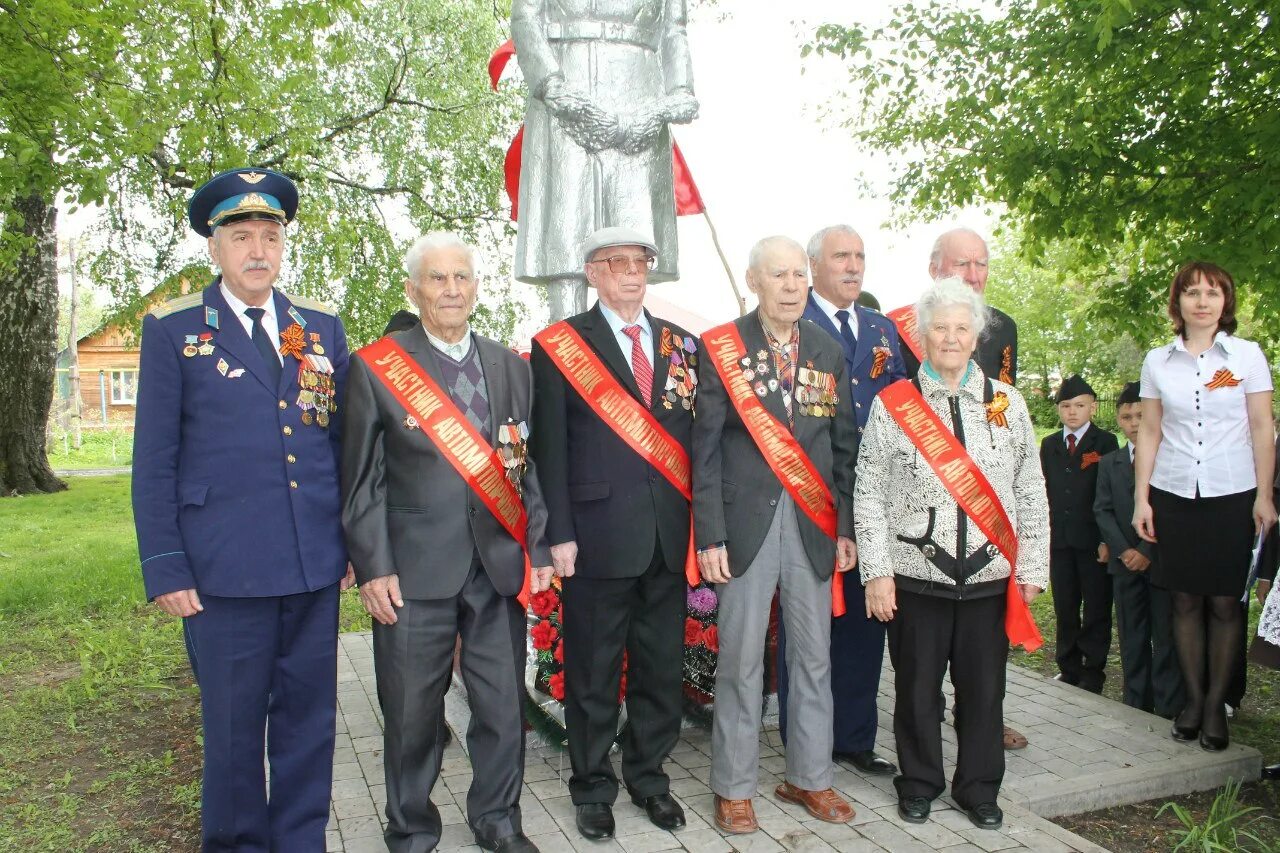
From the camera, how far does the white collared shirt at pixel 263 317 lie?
2.87 meters

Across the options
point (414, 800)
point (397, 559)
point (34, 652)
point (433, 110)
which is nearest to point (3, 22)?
point (34, 652)

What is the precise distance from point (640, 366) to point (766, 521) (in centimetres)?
65

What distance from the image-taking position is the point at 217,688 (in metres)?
2.78

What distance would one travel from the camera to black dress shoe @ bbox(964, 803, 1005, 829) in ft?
10.7

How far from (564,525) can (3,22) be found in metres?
5.23

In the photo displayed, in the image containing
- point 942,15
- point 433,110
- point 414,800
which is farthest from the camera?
point 433,110

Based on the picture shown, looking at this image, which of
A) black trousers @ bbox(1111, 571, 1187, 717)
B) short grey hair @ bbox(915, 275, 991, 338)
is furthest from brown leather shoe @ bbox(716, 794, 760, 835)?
black trousers @ bbox(1111, 571, 1187, 717)

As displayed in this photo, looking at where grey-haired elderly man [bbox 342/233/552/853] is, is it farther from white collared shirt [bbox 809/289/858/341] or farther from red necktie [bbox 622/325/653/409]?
white collared shirt [bbox 809/289/858/341]

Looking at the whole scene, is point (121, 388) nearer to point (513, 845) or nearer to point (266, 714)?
point (266, 714)

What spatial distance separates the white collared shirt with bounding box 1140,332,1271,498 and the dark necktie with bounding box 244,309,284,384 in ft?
11.2

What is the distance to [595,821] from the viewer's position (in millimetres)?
3172

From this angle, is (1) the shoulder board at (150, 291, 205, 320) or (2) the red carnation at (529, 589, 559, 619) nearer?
(1) the shoulder board at (150, 291, 205, 320)

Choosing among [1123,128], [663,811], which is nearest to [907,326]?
[663,811]

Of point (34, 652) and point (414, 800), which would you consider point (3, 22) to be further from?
point (414, 800)
